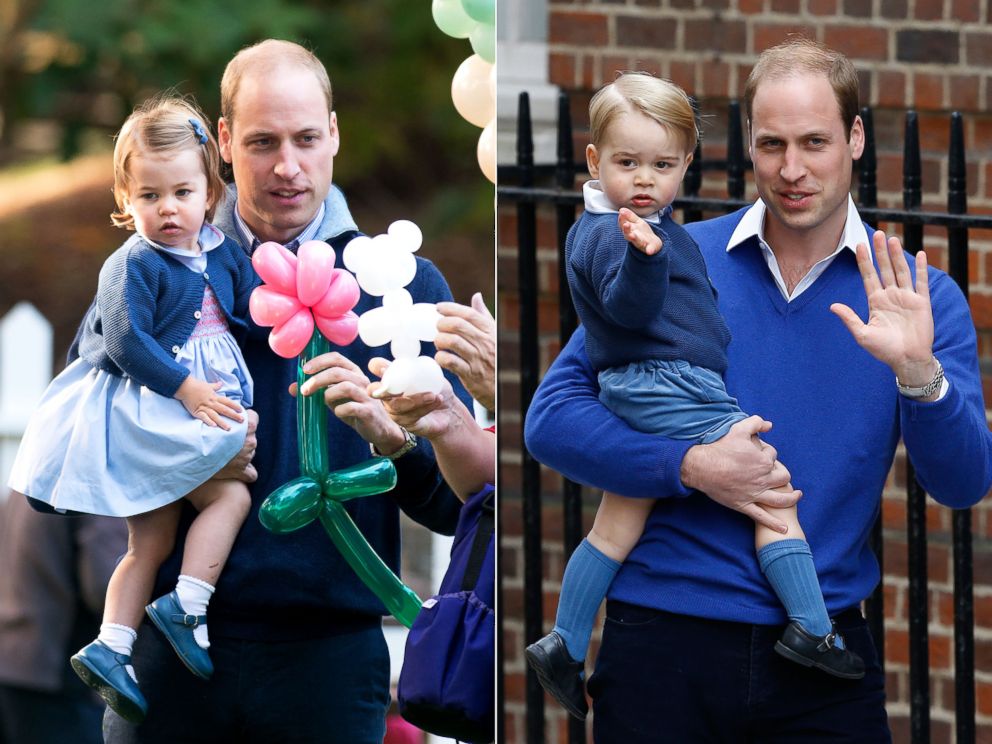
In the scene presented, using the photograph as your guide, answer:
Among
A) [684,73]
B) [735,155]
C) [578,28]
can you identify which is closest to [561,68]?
[578,28]

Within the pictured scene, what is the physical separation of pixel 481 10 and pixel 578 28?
64cm

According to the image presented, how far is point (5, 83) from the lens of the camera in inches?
114

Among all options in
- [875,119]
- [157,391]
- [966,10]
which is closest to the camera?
[157,391]

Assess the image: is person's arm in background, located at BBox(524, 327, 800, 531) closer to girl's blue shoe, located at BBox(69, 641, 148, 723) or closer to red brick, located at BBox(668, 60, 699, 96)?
girl's blue shoe, located at BBox(69, 641, 148, 723)

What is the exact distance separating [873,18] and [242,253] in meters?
1.69

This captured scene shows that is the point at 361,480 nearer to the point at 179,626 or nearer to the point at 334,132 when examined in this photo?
the point at 179,626

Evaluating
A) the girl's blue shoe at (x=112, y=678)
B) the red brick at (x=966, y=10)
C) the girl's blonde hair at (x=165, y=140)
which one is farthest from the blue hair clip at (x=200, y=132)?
the red brick at (x=966, y=10)

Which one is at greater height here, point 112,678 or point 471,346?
point 471,346

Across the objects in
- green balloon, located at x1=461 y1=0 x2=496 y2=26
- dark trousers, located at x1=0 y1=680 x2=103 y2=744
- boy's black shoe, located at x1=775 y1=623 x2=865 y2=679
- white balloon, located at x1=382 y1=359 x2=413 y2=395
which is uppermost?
green balloon, located at x1=461 y1=0 x2=496 y2=26

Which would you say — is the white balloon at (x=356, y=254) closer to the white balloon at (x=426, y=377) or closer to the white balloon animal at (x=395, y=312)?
the white balloon animal at (x=395, y=312)

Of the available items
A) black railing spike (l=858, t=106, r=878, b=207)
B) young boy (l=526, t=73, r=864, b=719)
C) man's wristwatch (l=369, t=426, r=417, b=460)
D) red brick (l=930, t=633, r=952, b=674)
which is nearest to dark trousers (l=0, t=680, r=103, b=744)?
man's wristwatch (l=369, t=426, r=417, b=460)

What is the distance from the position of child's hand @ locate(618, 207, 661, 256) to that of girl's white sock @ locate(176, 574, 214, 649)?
78 cm

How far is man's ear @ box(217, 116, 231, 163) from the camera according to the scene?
1.90m

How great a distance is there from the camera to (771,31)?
283cm
